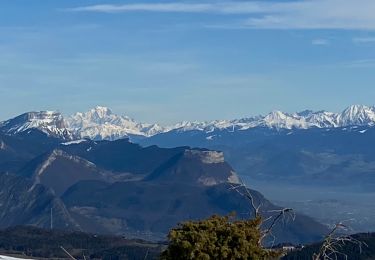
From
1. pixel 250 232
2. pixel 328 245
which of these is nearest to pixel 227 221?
pixel 250 232

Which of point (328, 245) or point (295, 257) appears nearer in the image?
point (328, 245)

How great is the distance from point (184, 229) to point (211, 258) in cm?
123

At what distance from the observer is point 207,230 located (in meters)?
24.0

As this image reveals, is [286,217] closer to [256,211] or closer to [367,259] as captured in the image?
[256,211]

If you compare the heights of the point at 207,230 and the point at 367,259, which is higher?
the point at 207,230

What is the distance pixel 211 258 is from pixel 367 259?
134 m

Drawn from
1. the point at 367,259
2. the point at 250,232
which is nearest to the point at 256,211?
the point at 250,232

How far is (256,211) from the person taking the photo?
2414cm

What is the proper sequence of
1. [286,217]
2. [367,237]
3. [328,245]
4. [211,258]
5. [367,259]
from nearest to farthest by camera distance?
[328,245] < [211,258] < [286,217] < [367,259] < [367,237]

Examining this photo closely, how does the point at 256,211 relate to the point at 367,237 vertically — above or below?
above

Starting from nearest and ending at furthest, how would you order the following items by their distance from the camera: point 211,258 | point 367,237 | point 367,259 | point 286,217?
point 211,258, point 286,217, point 367,259, point 367,237

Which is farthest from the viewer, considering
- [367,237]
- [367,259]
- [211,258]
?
[367,237]

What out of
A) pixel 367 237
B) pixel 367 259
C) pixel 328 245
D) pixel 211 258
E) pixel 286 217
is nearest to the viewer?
pixel 328 245

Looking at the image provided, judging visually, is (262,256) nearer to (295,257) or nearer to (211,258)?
(211,258)
